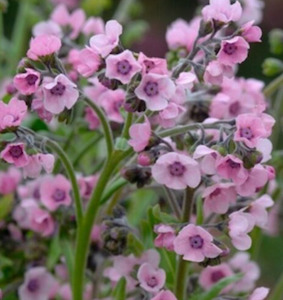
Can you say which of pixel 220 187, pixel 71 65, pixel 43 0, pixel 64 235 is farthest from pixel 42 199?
pixel 43 0

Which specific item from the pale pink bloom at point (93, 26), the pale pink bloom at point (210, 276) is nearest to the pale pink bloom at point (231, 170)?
the pale pink bloom at point (210, 276)

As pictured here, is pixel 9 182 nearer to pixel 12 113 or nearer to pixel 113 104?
pixel 113 104

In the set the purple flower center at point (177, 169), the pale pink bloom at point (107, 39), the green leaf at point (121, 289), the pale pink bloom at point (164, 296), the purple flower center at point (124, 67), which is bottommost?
the green leaf at point (121, 289)

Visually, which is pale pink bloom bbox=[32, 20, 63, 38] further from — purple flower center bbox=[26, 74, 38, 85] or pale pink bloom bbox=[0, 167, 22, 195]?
purple flower center bbox=[26, 74, 38, 85]

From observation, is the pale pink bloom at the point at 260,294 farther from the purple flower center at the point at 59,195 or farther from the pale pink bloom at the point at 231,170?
the purple flower center at the point at 59,195

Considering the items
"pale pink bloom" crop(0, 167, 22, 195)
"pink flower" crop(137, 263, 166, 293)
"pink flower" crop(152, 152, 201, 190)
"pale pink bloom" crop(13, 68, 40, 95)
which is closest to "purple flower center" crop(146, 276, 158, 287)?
"pink flower" crop(137, 263, 166, 293)

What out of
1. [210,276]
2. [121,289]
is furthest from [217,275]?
[121,289]
